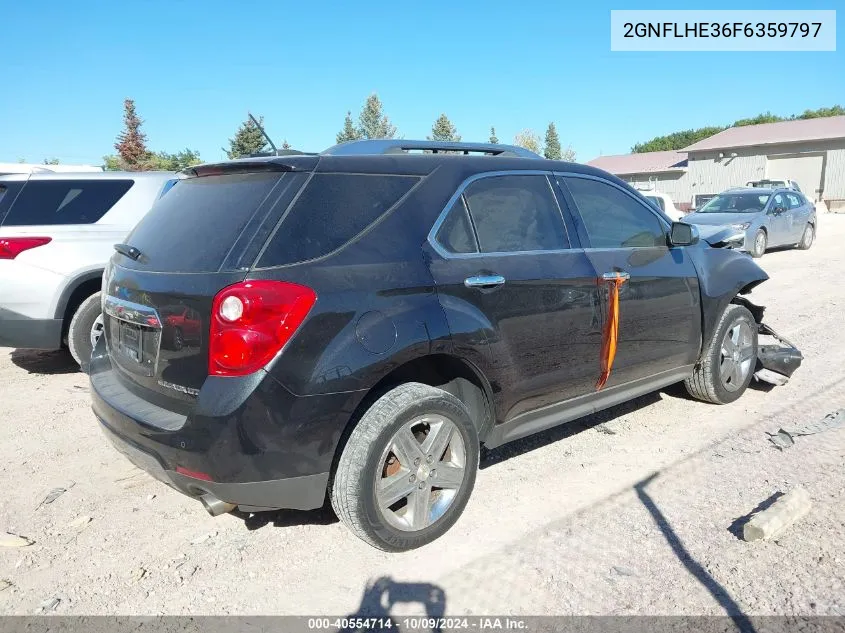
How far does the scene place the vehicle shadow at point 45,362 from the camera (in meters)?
5.99

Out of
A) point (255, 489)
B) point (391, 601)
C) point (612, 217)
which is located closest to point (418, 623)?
point (391, 601)

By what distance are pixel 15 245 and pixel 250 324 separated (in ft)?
12.9

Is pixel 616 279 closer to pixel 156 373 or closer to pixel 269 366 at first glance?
pixel 269 366

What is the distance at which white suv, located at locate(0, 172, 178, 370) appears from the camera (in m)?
5.19

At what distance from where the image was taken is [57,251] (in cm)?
539

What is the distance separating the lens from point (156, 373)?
270 cm

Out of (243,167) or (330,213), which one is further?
(243,167)

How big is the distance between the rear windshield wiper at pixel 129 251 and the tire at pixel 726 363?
12.3ft

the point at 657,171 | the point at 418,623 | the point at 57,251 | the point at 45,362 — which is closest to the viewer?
the point at 418,623

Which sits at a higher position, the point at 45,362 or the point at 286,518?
the point at 45,362

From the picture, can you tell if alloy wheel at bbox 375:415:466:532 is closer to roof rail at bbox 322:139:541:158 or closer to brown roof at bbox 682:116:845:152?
roof rail at bbox 322:139:541:158

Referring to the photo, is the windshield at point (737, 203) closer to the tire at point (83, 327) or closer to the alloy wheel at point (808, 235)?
the alloy wheel at point (808, 235)

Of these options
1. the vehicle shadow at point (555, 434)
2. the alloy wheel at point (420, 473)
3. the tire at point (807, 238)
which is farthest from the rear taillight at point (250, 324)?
the tire at point (807, 238)

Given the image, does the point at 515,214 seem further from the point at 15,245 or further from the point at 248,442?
the point at 15,245
